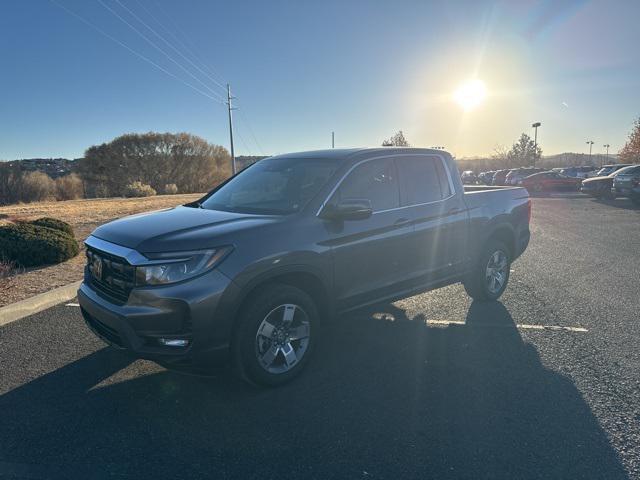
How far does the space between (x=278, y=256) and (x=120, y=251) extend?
3.82ft

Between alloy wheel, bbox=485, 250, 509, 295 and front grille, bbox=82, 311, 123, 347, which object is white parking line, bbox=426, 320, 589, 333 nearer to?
alloy wheel, bbox=485, 250, 509, 295

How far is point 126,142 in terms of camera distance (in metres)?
42.5

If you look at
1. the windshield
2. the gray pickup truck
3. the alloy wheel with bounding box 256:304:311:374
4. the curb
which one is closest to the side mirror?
the gray pickup truck

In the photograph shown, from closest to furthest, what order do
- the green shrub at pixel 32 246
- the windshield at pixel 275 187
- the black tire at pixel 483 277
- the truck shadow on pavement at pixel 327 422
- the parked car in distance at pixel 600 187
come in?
the truck shadow on pavement at pixel 327 422
the windshield at pixel 275 187
the black tire at pixel 483 277
the green shrub at pixel 32 246
the parked car in distance at pixel 600 187

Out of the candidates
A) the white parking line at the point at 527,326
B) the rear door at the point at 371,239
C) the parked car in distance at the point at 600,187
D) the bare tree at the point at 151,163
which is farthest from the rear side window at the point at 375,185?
the bare tree at the point at 151,163

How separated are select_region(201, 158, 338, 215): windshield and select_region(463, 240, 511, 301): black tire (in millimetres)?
2434

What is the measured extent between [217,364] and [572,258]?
7509 mm

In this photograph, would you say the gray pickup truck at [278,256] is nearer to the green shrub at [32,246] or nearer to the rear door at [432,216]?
the rear door at [432,216]

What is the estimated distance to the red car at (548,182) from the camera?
27.5m

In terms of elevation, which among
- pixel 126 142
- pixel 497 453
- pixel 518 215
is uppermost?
pixel 126 142

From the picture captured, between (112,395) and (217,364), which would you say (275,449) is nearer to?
(217,364)

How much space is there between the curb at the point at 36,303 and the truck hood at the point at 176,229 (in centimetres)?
232

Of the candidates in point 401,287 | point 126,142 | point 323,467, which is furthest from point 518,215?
point 126,142

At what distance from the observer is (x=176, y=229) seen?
332 cm
